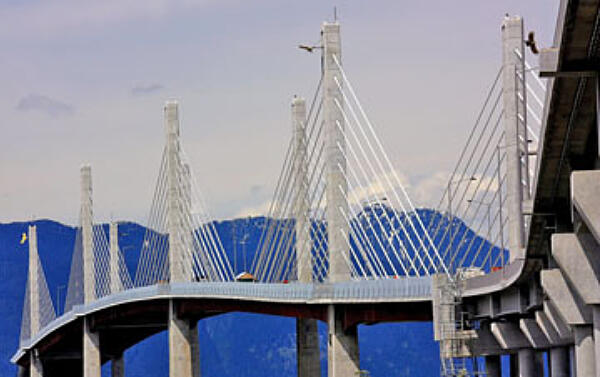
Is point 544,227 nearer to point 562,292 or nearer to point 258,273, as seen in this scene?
point 562,292

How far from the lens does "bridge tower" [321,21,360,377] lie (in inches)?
2719

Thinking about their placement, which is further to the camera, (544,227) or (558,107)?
(544,227)

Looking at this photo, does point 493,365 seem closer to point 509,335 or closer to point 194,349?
point 509,335

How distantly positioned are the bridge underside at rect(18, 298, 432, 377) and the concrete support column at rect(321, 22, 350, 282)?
9.67 feet

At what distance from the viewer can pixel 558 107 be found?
90.0ft

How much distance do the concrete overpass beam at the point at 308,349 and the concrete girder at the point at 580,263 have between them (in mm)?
51873

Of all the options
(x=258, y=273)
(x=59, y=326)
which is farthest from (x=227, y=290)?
(x=59, y=326)

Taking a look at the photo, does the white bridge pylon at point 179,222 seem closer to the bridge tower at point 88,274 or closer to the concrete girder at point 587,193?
the bridge tower at point 88,274

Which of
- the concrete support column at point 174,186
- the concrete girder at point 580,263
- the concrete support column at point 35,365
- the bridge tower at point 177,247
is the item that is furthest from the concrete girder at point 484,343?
the concrete support column at point 35,365

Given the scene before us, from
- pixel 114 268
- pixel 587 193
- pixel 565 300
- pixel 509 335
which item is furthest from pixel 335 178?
pixel 114 268

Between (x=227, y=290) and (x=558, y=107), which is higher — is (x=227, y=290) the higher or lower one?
the higher one

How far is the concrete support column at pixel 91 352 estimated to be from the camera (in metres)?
117

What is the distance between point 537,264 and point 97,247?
3099 inches

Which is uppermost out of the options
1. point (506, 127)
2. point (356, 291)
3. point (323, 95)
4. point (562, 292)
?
point (323, 95)
